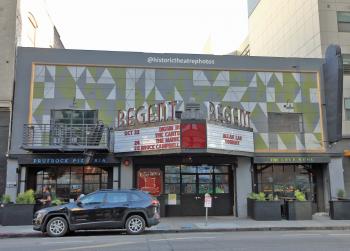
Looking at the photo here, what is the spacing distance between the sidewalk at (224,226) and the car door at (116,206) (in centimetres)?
172

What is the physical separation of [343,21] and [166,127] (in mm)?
14367

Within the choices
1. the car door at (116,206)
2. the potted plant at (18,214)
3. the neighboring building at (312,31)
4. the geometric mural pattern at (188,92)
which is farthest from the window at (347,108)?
the potted plant at (18,214)

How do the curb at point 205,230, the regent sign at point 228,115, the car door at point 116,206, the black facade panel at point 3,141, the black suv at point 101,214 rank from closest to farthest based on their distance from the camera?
the black suv at point 101,214 → the car door at point 116,206 → the curb at point 205,230 → the regent sign at point 228,115 → the black facade panel at point 3,141

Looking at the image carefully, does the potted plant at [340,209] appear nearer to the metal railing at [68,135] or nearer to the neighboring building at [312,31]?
the neighboring building at [312,31]

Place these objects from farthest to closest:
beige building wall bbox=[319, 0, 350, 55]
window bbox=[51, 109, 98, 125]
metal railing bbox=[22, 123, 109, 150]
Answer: beige building wall bbox=[319, 0, 350, 55]
window bbox=[51, 109, 98, 125]
metal railing bbox=[22, 123, 109, 150]

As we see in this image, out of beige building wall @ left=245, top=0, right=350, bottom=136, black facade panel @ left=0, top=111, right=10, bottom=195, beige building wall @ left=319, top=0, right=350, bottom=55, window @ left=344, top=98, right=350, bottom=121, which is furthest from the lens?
beige building wall @ left=245, top=0, right=350, bottom=136

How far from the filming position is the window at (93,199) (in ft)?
50.6

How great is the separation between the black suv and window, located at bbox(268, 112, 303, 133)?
1029 centimetres

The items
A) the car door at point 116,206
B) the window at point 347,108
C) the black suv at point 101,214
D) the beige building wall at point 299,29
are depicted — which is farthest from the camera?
the beige building wall at point 299,29

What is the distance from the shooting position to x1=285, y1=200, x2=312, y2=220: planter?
2041cm

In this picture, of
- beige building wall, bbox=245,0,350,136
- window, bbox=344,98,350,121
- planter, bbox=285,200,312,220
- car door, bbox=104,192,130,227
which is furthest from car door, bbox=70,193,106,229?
window, bbox=344,98,350,121

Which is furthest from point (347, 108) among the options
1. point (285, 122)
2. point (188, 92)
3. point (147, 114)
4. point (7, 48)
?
point (7, 48)

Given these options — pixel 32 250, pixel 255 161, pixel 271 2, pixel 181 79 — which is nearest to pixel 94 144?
pixel 181 79

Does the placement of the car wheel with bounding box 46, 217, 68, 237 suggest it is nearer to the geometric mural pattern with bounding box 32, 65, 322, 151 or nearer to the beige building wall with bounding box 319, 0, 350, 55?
the geometric mural pattern with bounding box 32, 65, 322, 151
